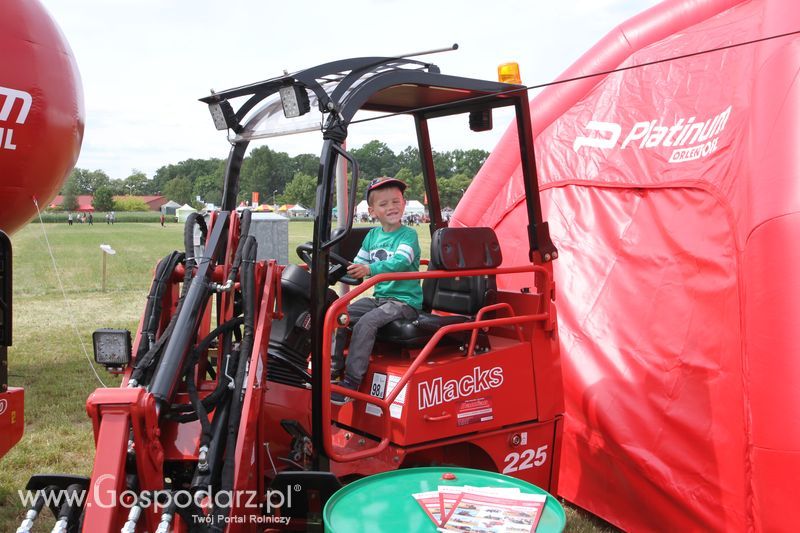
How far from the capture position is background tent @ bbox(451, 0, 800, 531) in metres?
3.66

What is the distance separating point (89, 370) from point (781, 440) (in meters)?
7.00

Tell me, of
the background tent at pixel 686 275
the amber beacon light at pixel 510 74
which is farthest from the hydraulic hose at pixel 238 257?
the background tent at pixel 686 275

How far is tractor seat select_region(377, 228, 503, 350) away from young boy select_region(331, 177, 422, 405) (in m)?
0.10

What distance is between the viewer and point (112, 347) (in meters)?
3.05

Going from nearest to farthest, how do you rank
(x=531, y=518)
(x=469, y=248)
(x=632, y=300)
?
(x=531, y=518)
(x=469, y=248)
(x=632, y=300)

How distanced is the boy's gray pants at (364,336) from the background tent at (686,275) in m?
1.65

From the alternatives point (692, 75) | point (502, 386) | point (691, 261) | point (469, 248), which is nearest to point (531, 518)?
point (502, 386)

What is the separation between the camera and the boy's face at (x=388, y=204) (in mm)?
3932

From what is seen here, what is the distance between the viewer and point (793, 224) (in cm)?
360

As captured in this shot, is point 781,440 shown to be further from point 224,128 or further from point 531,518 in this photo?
point 224,128

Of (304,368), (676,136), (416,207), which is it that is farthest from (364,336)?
(416,207)

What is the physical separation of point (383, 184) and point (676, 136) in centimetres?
211

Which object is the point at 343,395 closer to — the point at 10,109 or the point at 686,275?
the point at 686,275

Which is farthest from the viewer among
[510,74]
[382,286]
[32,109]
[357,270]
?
[32,109]
